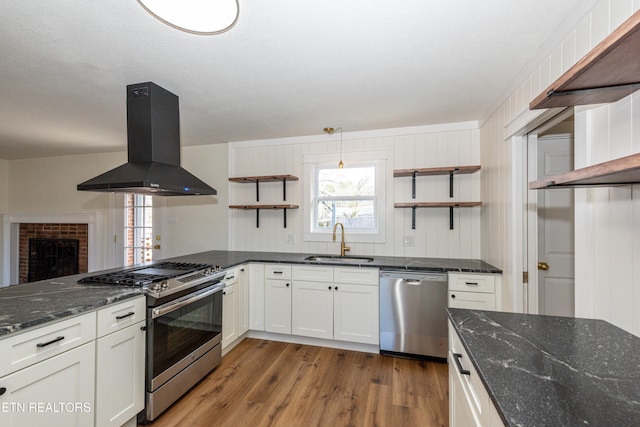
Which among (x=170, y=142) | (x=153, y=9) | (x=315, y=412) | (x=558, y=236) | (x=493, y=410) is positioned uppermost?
(x=153, y=9)

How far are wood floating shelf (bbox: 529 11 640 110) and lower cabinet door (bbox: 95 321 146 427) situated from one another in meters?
2.39

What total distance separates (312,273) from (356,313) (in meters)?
0.60

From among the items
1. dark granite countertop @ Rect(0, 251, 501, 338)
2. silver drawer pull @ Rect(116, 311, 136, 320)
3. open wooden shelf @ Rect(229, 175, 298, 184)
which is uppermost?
open wooden shelf @ Rect(229, 175, 298, 184)

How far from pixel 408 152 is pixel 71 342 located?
10.7 feet

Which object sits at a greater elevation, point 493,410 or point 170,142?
point 170,142

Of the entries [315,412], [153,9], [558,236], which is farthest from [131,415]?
[558,236]

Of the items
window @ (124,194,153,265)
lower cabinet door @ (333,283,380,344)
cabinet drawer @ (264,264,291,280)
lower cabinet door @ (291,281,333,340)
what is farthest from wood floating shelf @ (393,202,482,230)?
window @ (124,194,153,265)

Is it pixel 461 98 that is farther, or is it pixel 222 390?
pixel 461 98

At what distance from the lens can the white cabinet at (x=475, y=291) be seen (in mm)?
2492

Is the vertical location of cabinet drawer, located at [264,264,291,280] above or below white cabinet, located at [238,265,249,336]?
above

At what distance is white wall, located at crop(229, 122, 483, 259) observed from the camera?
3.12 metres

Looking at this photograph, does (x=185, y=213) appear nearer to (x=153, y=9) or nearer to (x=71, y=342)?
(x=71, y=342)

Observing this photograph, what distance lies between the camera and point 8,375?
1.18 meters

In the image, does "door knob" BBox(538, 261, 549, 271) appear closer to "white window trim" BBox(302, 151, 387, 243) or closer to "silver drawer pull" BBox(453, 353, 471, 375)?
"white window trim" BBox(302, 151, 387, 243)
